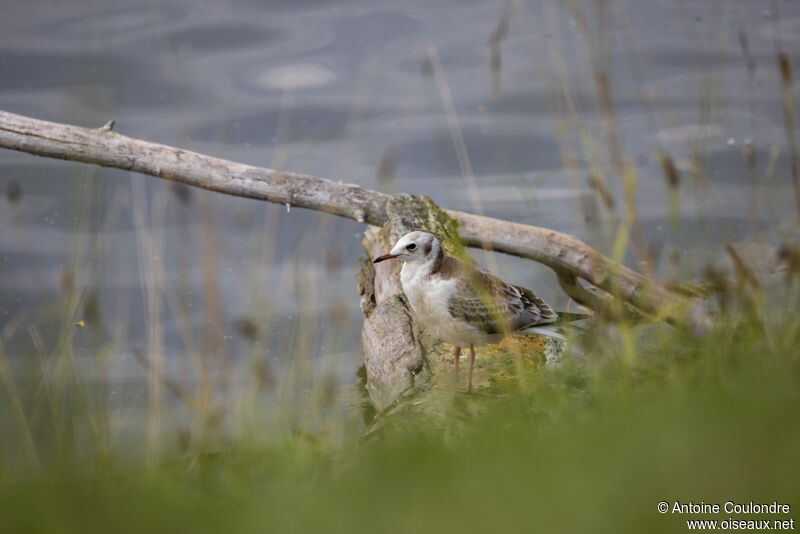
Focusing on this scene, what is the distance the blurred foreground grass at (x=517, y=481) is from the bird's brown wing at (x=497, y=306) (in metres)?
1.76

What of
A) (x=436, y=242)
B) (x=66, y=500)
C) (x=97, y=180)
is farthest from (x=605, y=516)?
(x=97, y=180)

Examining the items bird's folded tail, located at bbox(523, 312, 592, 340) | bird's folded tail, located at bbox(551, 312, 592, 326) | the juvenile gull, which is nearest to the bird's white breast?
the juvenile gull

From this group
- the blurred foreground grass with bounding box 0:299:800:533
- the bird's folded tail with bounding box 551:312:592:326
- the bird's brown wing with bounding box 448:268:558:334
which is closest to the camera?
the blurred foreground grass with bounding box 0:299:800:533

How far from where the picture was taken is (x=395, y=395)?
5.61 meters

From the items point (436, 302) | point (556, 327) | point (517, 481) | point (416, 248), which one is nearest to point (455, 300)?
point (436, 302)

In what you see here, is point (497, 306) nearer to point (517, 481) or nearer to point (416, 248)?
point (416, 248)

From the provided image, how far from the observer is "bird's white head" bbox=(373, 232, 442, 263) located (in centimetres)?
444

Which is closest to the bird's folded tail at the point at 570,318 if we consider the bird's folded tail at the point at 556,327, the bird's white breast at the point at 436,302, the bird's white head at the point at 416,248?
the bird's folded tail at the point at 556,327

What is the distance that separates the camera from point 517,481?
6.17 feet

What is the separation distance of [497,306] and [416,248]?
0.65m

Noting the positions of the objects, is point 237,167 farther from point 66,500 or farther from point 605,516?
point 605,516

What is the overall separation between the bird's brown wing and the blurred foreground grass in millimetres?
1761

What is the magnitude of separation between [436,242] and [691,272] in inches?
61.0

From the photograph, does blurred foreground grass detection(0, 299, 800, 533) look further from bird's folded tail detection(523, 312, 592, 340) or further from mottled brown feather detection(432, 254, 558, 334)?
bird's folded tail detection(523, 312, 592, 340)
